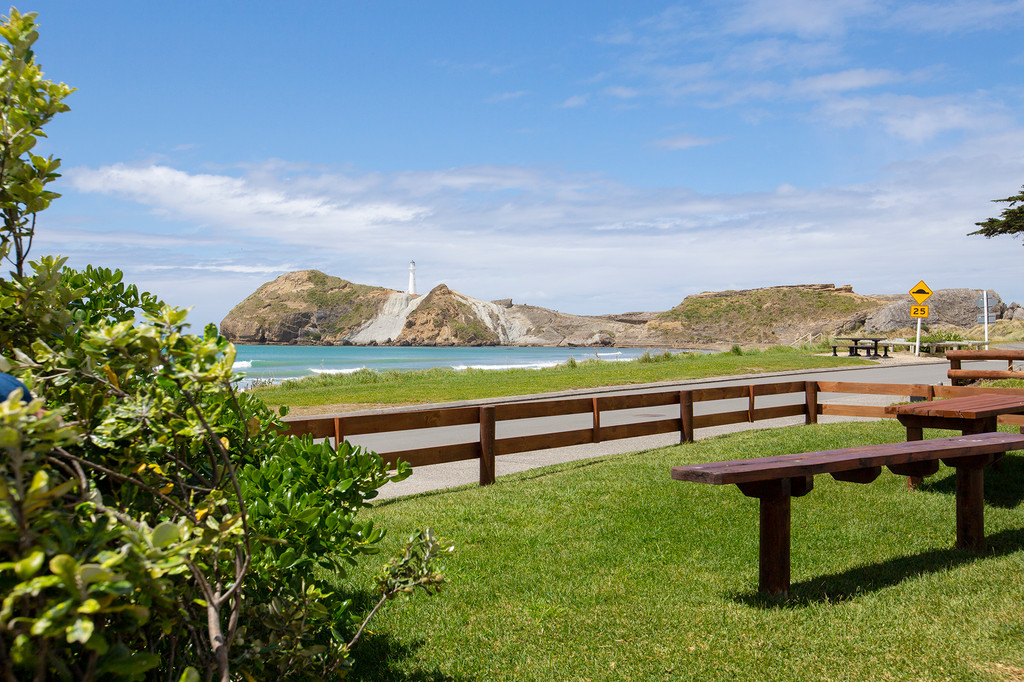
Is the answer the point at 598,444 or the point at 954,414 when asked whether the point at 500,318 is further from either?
the point at 954,414

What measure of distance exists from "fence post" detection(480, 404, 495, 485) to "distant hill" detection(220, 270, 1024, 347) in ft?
270

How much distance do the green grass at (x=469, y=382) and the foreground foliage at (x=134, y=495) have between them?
594 inches

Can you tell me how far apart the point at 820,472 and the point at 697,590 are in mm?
1136

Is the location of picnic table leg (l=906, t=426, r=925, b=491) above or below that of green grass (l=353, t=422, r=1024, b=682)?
above

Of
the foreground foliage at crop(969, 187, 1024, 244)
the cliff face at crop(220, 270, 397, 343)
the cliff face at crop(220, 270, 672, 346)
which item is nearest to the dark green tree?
the foreground foliage at crop(969, 187, 1024, 244)

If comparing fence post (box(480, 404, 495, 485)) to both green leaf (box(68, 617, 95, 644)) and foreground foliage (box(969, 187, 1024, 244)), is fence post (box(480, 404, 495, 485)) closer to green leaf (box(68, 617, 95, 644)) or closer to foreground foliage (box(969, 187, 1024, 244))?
green leaf (box(68, 617, 95, 644))

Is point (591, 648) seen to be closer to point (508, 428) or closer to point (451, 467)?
point (451, 467)

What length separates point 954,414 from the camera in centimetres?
710

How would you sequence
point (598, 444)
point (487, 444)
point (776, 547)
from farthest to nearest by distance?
point (598, 444) → point (487, 444) → point (776, 547)

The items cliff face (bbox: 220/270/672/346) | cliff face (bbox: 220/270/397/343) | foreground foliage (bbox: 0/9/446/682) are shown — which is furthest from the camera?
cliff face (bbox: 220/270/397/343)

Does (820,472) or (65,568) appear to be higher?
(65,568)

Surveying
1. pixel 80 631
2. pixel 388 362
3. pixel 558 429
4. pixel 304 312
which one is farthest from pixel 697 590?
pixel 304 312

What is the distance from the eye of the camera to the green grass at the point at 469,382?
18.9 meters

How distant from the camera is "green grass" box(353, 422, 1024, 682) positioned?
3.91 m
